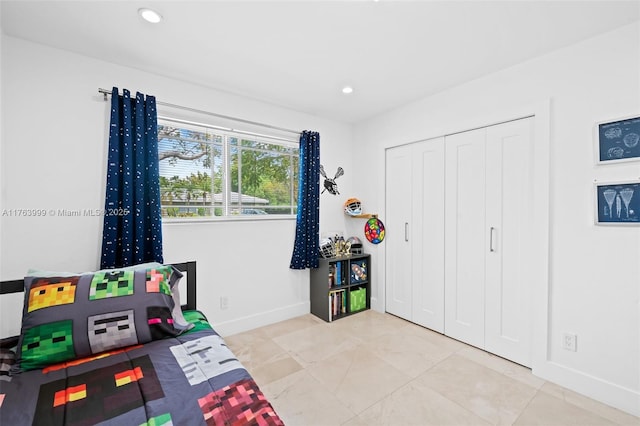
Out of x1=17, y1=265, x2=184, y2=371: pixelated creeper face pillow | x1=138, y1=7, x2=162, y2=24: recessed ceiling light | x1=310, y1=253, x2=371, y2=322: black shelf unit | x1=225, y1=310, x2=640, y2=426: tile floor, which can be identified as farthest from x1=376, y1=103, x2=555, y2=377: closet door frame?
x1=138, y1=7, x2=162, y2=24: recessed ceiling light

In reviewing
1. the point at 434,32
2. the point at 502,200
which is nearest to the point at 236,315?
the point at 502,200

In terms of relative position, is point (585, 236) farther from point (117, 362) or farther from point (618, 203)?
point (117, 362)

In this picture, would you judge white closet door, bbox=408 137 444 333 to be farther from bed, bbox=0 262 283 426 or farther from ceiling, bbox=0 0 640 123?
bed, bbox=0 262 283 426

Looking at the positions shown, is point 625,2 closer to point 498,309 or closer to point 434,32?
point 434,32

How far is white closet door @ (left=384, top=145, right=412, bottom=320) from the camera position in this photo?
3.24 m

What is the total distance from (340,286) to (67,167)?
273 centimetres

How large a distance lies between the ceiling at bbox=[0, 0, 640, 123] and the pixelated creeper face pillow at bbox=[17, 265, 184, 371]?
62.3 inches

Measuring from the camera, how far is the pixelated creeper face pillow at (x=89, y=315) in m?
1.39

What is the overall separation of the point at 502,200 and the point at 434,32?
4.77ft

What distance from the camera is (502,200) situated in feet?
8.07

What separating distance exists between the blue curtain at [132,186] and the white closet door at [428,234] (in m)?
2.51

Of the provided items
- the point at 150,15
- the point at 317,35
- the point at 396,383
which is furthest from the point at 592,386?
the point at 150,15

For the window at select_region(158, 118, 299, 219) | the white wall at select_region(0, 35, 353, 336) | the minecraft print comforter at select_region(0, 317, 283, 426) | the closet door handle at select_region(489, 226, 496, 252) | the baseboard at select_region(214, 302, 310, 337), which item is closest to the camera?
the minecraft print comforter at select_region(0, 317, 283, 426)

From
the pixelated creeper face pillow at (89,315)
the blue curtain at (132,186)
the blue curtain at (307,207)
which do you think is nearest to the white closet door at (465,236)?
the blue curtain at (307,207)
